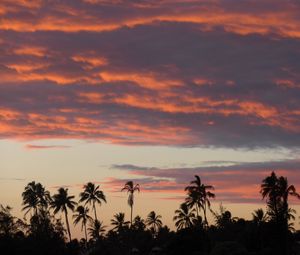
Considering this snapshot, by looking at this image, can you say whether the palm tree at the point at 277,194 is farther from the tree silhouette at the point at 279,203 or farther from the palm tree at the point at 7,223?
the palm tree at the point at 7,223

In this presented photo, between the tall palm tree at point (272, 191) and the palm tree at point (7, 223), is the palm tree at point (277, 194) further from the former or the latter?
the palm tree at point (7, 223)

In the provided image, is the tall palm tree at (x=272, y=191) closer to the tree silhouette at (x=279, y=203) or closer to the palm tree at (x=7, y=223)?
the tree silhouette at (x=279, y=203)

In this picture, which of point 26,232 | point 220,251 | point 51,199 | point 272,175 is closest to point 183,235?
point 220,251

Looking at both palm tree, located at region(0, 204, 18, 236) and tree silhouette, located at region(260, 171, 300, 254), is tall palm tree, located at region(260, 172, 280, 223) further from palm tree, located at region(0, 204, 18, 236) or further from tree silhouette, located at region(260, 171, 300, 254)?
palm tree, located at region(0, 204, 18, 236)

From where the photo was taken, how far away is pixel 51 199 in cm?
13562

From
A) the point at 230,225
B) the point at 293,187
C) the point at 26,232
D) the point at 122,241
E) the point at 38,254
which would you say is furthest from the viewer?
the point at 122,241

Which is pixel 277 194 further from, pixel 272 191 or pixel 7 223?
pixel 7 223

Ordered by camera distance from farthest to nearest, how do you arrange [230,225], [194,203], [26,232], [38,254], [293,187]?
1. [230,225]
2. [194,203]
3. [26,232]
4. [293,187]
5. [38,254]

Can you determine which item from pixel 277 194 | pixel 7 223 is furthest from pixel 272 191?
pixel 7 223

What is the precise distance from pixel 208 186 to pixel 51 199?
35940 mm

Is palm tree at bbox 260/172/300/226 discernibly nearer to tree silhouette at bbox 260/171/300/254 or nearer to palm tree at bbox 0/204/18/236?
tree silhouette at bbox 260/171/300/254

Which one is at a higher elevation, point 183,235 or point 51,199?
point 51,199

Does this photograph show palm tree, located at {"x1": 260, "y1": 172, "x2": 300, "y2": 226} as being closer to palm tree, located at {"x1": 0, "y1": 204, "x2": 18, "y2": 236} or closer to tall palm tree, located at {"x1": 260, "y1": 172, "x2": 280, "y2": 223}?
tall palm tree, located at {"x1": 260, "y1": 172, "x2": 280, "y2": 223}

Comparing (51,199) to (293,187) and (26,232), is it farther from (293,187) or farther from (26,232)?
(293,187)
